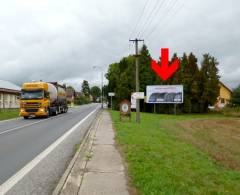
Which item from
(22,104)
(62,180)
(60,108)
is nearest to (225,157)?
(62,180)

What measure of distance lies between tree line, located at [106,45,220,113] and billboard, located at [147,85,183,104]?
5.14m

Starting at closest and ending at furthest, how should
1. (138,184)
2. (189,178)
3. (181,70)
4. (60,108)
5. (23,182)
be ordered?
(138,184)
(23,182)
(189,178)
(60,108)
(181,70)

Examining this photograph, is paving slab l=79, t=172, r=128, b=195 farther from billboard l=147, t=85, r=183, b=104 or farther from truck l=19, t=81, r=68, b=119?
billboard l=147, t=85, r=183, b=104

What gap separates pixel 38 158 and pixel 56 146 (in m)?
2.41

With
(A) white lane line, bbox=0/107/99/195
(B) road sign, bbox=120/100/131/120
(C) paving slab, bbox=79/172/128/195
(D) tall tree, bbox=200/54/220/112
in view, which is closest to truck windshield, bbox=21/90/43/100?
(B) road sign, bbox=120/100/131/120

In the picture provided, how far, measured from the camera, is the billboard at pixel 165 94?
160 ft

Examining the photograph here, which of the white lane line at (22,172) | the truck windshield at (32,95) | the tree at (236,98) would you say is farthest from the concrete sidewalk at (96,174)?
the tree at (236,98)

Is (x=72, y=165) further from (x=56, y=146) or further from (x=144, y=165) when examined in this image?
(x=56, y=146)

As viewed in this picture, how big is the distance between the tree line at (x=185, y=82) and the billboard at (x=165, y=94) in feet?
16.9

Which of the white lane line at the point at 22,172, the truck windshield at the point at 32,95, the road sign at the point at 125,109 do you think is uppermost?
the truck windshield at the point at 32,95

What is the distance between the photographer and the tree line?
55.2 metres

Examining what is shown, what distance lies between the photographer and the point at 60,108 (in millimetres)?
41219

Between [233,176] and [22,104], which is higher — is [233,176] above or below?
below

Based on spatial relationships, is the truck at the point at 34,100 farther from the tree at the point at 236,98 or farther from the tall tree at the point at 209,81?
the tree at the point at 236,98
